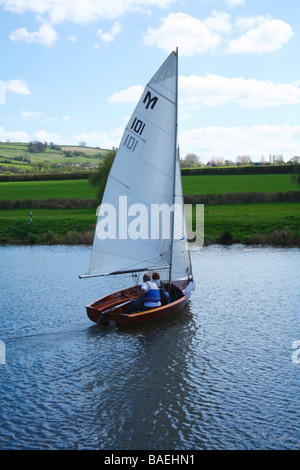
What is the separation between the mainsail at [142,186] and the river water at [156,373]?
9.55 ft

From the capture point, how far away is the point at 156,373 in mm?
14844

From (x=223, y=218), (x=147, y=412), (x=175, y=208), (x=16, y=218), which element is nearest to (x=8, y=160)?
(x=16, y=218)

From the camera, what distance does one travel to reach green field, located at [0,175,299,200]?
2761 inches

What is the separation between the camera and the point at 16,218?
177 feet

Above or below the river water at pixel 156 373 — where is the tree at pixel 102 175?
above

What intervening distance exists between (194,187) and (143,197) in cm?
5505

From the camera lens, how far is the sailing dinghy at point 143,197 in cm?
1961

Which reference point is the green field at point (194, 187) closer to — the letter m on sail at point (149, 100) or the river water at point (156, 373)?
the river water at point (156, 373)

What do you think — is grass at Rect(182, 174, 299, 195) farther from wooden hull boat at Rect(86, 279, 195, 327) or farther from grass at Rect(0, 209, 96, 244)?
wooden hull boat at Rect(86, 279, 195, 327)

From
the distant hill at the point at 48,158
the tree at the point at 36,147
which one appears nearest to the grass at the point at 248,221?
the distant hill at the point at 48,158

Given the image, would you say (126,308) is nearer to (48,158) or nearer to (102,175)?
(102,175)

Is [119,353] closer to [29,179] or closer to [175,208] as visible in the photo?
[175,208]

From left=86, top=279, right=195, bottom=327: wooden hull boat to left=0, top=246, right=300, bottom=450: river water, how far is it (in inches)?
14.9

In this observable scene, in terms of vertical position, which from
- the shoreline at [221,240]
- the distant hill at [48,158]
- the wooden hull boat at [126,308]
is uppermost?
the distant hill at [48,158]
